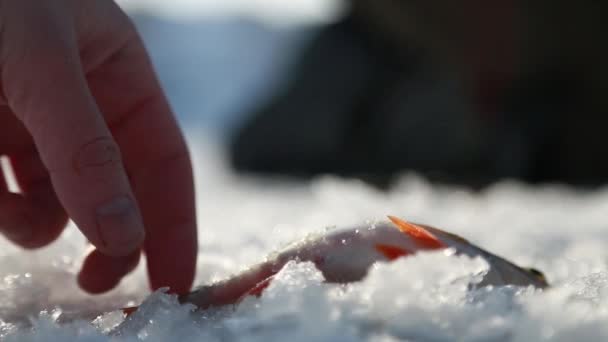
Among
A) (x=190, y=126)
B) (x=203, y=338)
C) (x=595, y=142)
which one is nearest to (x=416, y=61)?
(x=595, y=142)

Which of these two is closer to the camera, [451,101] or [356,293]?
[356,293]

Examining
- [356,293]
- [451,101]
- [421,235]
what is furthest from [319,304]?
[451,101]

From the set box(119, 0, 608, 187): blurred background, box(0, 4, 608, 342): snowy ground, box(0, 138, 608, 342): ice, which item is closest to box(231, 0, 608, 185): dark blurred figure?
box(119, 0, 608, 187): blurred background

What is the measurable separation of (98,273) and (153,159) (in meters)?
0.09

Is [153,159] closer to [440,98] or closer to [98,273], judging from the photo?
[98,273]

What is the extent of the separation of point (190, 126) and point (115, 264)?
3.81m

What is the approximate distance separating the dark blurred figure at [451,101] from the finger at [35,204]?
1.63 meters

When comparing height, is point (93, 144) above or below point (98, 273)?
above

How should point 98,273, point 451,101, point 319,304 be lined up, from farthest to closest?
point 451,101, point 98,273, point 319,304

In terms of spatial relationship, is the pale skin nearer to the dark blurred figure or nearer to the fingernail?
the fingernail

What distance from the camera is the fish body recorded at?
448mm

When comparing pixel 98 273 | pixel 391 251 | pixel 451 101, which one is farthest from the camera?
pixel 451 101

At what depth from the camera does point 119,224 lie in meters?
0.45

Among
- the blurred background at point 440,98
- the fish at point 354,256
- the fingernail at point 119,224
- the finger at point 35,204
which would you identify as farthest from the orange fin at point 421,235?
the blurred background at point 440,98
